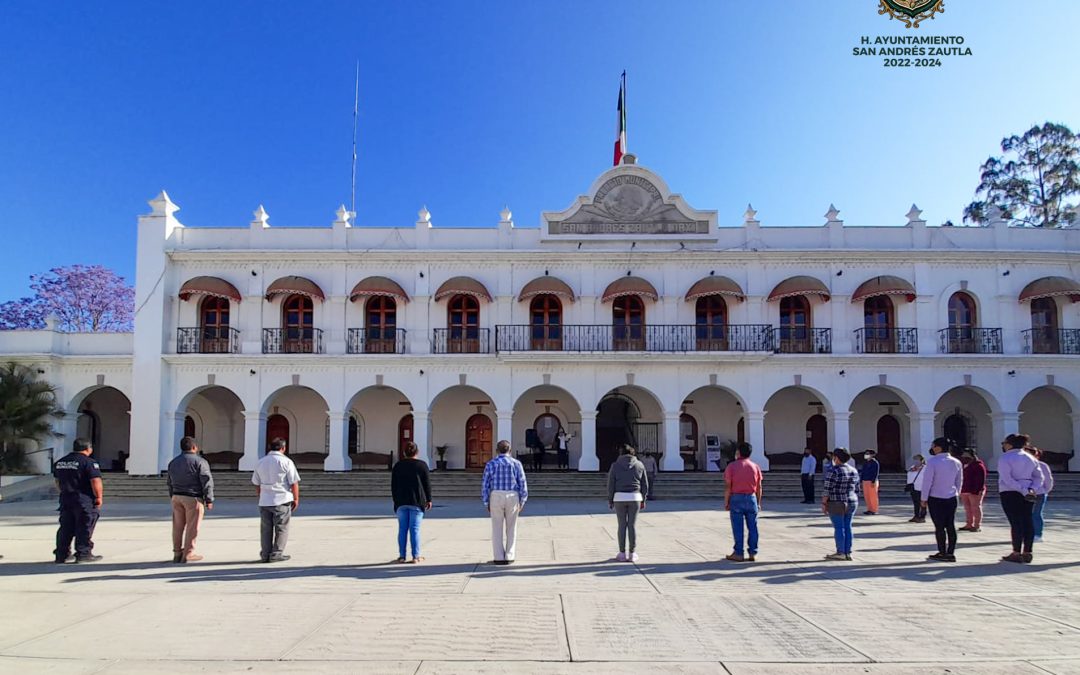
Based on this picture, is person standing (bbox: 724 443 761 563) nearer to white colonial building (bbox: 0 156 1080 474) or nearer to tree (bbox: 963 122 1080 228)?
white colonial building (bbox: 0 156 1080 474)

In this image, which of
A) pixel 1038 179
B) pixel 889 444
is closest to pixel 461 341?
pixel 889 444

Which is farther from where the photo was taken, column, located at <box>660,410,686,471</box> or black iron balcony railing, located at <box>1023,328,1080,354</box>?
black iron balcony railing, located at <box>1023,328,1080,354</box>

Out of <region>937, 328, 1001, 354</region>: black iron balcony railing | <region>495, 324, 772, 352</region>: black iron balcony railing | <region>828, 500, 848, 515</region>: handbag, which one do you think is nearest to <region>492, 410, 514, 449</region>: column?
<region>495, 324, 772, 352</region>: black iron balcony railing

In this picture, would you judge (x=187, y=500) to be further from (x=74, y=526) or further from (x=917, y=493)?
(x=917, y=493)

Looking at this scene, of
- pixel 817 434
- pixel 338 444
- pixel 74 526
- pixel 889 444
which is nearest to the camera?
pixel 74 526

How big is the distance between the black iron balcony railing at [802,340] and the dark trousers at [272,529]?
706 inches

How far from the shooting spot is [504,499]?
30.1 feet

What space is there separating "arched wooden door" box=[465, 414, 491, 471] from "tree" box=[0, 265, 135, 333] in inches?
1172

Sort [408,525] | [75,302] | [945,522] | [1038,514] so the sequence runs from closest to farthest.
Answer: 1. [408,525]
2. [945,522]
3. [1038,514]
4. [75,302]

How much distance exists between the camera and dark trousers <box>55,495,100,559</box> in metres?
9.37

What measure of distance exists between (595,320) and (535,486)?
5908 mm

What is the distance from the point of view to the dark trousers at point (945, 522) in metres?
9.55

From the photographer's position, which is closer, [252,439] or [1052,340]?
[252,439]

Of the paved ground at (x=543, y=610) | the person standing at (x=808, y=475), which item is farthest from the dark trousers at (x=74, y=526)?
the person standing at (x=808, y=475)
